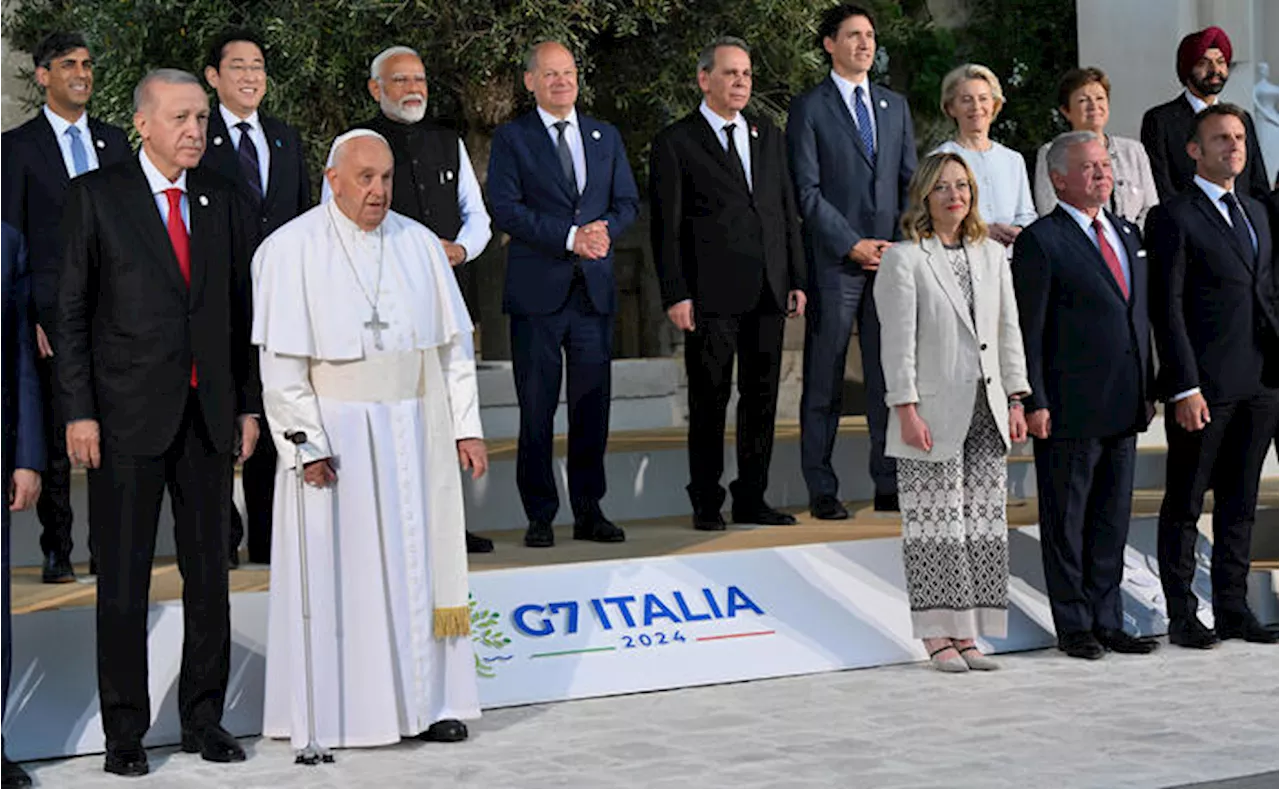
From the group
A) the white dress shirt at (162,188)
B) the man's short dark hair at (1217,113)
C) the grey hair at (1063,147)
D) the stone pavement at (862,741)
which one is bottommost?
the stone pavement at (862,741)

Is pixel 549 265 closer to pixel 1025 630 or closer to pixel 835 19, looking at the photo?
pixel 835 19

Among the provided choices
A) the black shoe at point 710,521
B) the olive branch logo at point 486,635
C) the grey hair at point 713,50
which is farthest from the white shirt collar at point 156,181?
the black shoe at point 710,521

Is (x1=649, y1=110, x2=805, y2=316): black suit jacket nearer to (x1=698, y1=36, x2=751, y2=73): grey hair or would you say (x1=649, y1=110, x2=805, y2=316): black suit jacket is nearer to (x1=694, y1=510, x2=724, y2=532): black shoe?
(x1=698, y1=36, x2=751, y2=73): grey hair

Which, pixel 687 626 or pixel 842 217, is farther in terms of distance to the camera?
pixel 842 217

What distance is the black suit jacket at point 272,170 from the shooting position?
297 inches

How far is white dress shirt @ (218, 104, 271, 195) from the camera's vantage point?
7605mm

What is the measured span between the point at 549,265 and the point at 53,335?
2.23 metres

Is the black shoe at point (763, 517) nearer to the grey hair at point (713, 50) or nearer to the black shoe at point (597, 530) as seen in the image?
the black shoe at point (597, 530)

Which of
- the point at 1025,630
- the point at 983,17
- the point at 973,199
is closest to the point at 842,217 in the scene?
the point at 973,199

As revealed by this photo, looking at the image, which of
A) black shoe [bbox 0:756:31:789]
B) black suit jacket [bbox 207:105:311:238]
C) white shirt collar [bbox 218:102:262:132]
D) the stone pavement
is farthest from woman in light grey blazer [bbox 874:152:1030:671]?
black shoe [bbox 0:756:31:789]

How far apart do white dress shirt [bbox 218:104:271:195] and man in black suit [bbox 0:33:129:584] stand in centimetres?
36

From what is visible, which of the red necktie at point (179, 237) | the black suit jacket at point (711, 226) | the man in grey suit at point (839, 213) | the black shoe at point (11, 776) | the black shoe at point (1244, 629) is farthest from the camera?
the man in grey suit at point (839, 213)

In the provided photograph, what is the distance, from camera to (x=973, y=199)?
24.8 feet

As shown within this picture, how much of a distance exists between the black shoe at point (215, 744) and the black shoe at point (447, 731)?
1.77 ft
